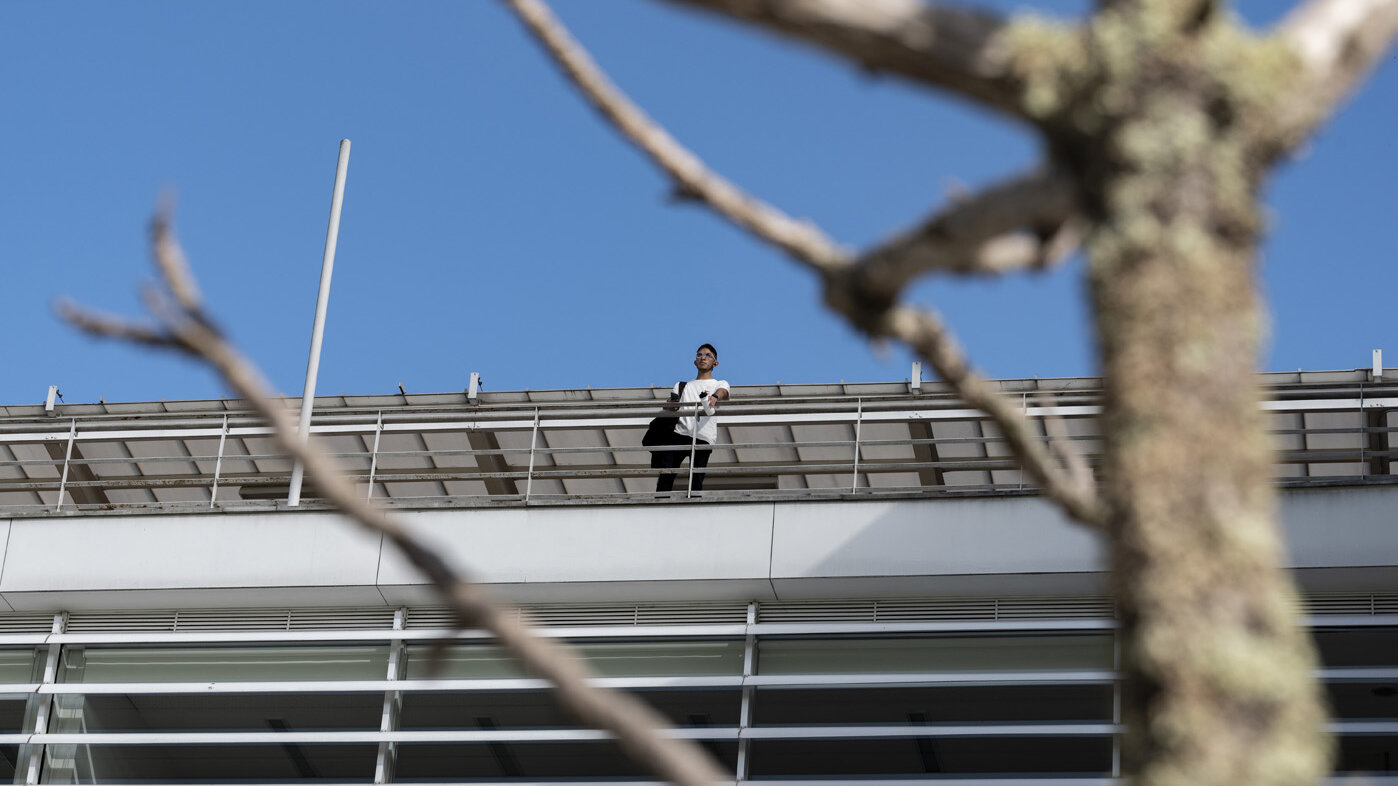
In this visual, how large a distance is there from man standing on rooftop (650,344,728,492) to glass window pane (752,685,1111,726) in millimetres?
1811

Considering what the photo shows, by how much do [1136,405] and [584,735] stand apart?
8.35 meters

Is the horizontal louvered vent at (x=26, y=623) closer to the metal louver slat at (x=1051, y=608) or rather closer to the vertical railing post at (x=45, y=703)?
the vertical railing post at (x=45, y=703)

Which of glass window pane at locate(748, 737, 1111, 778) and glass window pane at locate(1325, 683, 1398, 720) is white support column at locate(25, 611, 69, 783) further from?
glass window pane at locate(1325, 683, 1398, 720)

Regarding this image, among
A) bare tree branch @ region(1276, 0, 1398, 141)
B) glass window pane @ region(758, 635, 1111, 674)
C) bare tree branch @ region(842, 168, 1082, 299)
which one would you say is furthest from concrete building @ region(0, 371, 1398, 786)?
bare tree branch @ region(1276, 0, 1398, 141)

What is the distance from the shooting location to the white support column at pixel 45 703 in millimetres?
10570

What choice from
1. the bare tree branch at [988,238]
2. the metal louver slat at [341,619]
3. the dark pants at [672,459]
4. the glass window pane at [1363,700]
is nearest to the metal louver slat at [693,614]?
the dark pants at [672,459]

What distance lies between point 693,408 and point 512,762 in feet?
9.03

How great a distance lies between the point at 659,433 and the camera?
1201 centimetres

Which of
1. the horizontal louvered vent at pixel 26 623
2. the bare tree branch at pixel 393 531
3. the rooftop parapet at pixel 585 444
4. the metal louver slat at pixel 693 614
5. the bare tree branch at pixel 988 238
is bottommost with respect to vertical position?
the bare tree branch at pixel 393 531

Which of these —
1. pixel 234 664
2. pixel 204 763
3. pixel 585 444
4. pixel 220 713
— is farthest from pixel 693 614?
pixel 585 444

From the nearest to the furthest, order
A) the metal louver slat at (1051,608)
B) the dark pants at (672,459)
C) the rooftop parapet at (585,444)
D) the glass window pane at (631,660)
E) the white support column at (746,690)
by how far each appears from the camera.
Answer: the white support column at (746,690) → the metal louver slat at (1051,608) → the glass window pane at (631,660) → the rooftop parapet at (585,444) → the dark pants at (672,459)

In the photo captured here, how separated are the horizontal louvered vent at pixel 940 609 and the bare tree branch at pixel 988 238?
8.24 m

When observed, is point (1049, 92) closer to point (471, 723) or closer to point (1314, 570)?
point (1314, 570)

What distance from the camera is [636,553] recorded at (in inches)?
412
